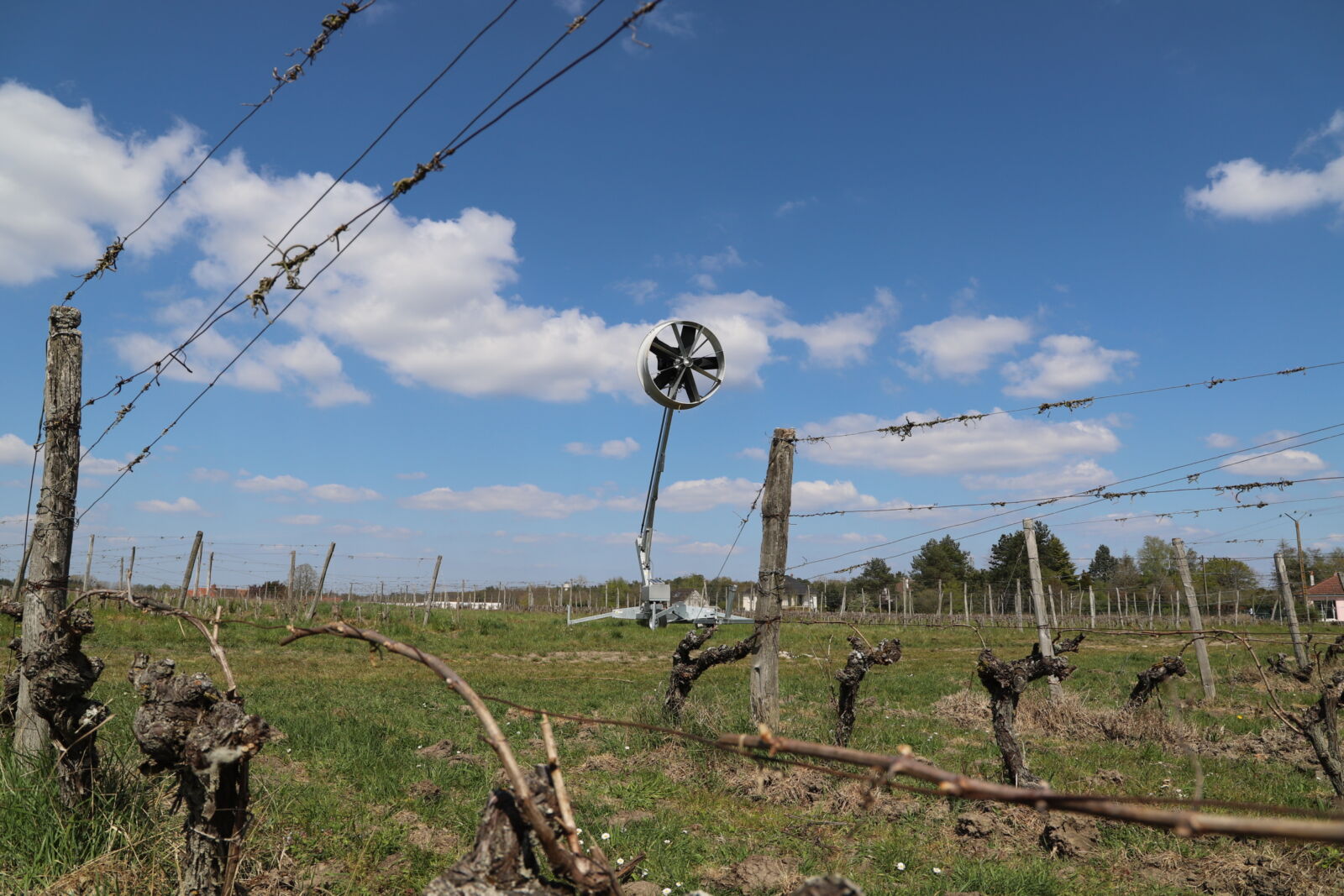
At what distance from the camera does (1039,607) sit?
10.6m

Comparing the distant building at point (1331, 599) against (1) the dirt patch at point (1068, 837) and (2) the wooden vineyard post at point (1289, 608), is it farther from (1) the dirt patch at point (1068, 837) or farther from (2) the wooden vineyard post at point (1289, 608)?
(1) the dirt patch at point (1068, 837)

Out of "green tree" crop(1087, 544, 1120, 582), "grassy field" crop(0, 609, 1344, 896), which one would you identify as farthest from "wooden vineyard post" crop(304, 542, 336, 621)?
"green tree" crop(1087, 544, 1120, 582)

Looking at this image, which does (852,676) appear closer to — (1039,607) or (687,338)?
(1039,607)

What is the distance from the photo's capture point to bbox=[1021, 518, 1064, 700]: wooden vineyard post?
9961mm

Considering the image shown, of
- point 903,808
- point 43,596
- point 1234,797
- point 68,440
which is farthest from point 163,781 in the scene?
point 1234,797

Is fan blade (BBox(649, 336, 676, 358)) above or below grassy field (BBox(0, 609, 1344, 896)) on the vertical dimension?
above

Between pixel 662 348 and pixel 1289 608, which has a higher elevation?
pixel 662 348

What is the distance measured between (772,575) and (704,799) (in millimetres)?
2493

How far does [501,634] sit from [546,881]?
21935 mm

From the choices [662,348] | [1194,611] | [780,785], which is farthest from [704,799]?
[1194,611]

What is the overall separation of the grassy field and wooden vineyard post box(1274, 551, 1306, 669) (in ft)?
3.16

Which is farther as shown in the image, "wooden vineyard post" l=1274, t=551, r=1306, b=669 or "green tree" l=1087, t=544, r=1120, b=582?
"green tree" l=1087, t=544, r=1120, b=582

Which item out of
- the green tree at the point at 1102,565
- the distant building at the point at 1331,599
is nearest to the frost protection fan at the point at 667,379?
the distant building at the point at 1331,599

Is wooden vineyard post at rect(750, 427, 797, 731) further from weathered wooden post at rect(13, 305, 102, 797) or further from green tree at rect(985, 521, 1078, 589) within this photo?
green tree at rect(985, 521, 1078, 589)
